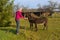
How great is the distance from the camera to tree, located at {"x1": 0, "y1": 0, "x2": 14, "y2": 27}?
22156 mm

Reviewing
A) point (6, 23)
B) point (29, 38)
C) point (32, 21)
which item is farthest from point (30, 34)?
point (6, 23)

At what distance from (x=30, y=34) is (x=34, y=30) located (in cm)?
131

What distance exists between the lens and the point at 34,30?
19.3 meters

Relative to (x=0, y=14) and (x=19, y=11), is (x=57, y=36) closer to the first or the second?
(x=19, y=11)

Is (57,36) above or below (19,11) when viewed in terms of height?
below

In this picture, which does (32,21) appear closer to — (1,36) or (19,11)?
(19,11)

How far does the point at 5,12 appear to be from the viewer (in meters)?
22.0

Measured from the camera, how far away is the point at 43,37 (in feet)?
59.7

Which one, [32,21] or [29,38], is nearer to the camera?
[29,38]

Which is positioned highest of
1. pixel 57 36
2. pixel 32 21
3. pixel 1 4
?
pixel 1 4

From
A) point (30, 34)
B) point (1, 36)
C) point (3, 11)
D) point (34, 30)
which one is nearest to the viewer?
point (1, 36)

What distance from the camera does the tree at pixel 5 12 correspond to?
22.2 m

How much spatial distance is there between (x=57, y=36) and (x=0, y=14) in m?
6.62

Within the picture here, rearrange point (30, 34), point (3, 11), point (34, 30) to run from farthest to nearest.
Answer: point (3, 11) < point (34, 30) < point (30, 34)
